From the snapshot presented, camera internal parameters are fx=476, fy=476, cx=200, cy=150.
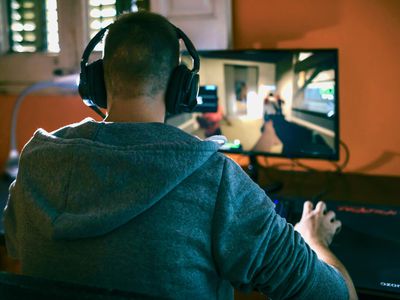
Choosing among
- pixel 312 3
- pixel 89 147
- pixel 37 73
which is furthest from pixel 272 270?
pixel 37 73

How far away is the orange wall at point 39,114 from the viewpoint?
6.60 feet

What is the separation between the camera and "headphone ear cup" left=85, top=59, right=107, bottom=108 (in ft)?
3.03

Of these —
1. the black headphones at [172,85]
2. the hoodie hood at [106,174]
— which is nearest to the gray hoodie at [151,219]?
the hoodie hood at [106,174]

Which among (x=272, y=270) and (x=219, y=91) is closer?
(x=272, y=270)

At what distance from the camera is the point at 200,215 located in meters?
0.73

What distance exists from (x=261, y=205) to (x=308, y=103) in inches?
30.0

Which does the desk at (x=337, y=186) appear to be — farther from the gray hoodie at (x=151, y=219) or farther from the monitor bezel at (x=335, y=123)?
the gray hoodie at (x=151, y=219)

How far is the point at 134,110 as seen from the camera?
0.82 m

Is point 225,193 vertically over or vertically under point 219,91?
under

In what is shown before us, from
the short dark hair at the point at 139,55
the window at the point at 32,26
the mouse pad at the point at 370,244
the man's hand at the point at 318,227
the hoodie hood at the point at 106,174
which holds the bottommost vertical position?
the mouse pad at the point at 370,244

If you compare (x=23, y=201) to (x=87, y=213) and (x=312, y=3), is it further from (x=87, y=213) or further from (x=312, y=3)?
(x=312, y=3)

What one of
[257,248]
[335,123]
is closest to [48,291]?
[257,248]

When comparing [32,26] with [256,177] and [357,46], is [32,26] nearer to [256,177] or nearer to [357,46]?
[256,177]

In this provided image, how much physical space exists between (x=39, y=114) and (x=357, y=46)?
1.34m
